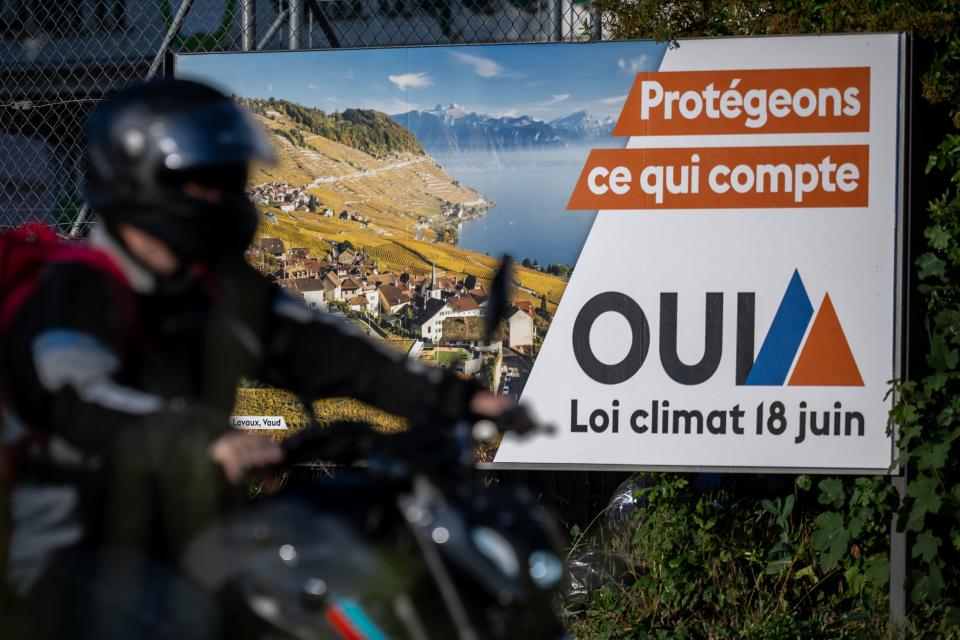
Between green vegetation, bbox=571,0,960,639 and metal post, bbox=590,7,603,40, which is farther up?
metal post, bbox=590,7,603,40

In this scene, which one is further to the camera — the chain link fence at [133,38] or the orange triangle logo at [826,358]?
the chain link fence at [133,38]

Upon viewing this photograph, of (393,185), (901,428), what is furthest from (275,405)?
(901,428)

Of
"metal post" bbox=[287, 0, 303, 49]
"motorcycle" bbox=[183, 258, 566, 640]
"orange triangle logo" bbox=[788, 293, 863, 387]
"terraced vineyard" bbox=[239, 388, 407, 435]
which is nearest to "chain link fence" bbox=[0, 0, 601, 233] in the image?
"metal post" bbox=[287, 0, 303, 49]

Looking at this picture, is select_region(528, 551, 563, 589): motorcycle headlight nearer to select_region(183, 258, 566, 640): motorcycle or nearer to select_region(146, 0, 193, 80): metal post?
select_region(183, 258, 566, 640): motorcycle

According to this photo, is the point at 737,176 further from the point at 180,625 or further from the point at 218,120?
the point at 180,625

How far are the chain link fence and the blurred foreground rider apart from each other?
331 cm

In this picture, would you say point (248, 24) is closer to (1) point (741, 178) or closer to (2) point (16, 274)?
(1) point (741, 178)

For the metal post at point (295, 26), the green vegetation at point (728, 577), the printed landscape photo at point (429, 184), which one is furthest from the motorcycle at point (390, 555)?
the metal post at point (295, 26)

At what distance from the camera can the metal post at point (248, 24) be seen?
5242 mm

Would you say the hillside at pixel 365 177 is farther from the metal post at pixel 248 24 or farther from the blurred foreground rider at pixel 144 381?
the blurred foreground rider at pixel 144 381

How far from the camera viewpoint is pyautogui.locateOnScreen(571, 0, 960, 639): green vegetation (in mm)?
4336

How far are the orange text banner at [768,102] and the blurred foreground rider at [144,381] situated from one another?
2.78 metres

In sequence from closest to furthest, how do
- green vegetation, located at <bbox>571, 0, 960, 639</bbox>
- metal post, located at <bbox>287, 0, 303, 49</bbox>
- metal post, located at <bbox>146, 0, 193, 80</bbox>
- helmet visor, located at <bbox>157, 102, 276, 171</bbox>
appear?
helmet visor, located at <bbox>157, 102, 276, 171</bbox> < green vegetation, located at <bbox>571, 0, 960, 639</bbox> < metal post, located at <bbox>146, 0, 193, 80</bbox> < metal post, located at <bbox>287, 0, 303, 49</bbox>

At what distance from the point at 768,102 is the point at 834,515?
5.64 ft
